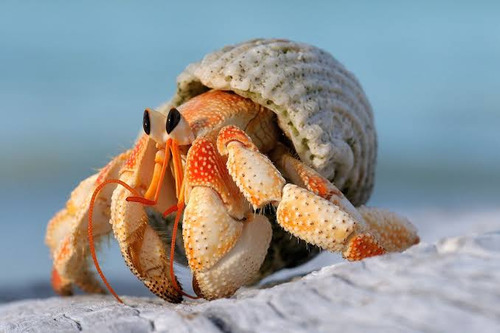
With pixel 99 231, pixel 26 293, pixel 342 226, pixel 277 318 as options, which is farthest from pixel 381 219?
pixel 26 293

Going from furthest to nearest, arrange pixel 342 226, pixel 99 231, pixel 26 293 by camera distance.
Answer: pixel 26 293, pixel 99 231, pixel 342 226

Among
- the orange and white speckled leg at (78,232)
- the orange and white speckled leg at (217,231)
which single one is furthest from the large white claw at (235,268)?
the orange and white speckled leg at (78,232)

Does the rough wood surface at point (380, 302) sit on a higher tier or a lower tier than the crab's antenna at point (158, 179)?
lower

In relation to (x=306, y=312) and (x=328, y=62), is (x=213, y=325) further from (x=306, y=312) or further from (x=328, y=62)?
(x=328, y=62)

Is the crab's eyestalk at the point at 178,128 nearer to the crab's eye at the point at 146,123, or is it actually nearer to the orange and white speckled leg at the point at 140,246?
the crab's eye at the point at 146,123

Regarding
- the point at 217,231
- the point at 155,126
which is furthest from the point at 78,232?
the point at 217,231

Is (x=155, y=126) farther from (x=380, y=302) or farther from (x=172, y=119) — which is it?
(x=380, y=302)
